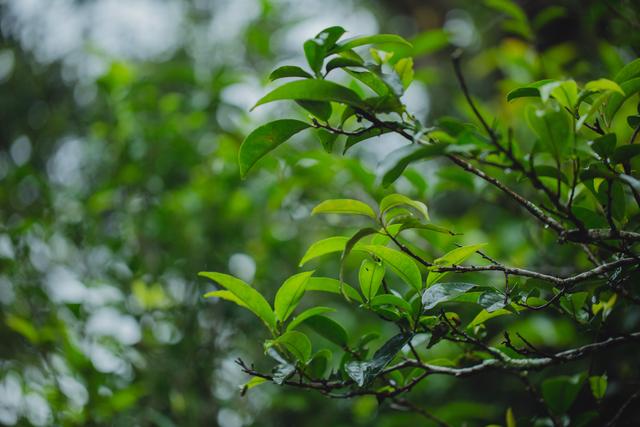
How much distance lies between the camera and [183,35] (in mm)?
2719

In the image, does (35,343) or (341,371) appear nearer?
(341,371)

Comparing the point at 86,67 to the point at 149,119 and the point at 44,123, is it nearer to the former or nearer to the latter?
the point at 44,123

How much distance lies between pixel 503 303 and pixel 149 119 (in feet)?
5.62

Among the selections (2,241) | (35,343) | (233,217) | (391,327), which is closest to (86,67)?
(2,241)

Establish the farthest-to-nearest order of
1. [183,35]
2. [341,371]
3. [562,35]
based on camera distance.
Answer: [183,35] < [562,35] < [341,371]

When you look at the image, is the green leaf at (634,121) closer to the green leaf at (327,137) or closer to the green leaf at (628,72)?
the green leaf at (628,72)

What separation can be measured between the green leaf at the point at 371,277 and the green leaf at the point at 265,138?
0.21m

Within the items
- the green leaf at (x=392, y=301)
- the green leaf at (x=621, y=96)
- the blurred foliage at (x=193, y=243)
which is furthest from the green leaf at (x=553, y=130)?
the blurred foliage at (x=193, y=243)

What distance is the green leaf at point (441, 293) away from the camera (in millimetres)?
668

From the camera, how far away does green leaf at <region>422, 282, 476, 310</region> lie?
67 cm

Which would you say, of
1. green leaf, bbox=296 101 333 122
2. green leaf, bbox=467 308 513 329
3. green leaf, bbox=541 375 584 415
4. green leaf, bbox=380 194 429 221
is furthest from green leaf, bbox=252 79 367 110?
green leaf, bbox=541 375 584 415

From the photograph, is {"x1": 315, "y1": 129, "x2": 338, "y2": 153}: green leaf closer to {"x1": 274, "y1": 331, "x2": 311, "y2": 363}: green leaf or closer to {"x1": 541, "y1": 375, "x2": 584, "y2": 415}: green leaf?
{"x1": 274, "y1": 331, "x2": 311, "y2": 363}: green leaf

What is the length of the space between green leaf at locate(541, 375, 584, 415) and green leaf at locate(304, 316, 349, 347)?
369mm

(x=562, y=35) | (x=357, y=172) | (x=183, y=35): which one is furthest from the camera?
(x=183, y=35)
